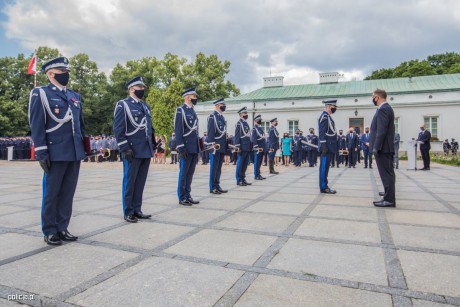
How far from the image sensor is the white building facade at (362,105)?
2872 centimetres

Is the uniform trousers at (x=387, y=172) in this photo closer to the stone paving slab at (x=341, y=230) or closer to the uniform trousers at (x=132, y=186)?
the stone paving slab at (x=341, y=230)

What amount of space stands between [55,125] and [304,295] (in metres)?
3.37

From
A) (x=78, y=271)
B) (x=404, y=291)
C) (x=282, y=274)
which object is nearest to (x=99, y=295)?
(x=78, y=271)

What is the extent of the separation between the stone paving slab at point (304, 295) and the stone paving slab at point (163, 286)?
251 mm

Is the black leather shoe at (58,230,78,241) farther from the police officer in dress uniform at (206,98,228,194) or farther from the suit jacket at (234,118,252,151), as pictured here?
the suit jacket at (234,118,252,151)

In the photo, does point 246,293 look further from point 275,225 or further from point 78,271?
point 275,225

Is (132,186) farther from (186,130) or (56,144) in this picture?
(186,130)

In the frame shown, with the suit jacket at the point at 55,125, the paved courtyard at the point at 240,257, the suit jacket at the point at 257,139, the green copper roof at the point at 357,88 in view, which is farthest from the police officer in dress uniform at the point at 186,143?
the green copper roof at the point at 357,88

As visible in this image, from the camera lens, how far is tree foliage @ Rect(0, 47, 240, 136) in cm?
4250

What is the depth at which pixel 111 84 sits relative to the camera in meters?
51.8

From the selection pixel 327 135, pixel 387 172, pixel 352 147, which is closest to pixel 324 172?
pixel 327 135

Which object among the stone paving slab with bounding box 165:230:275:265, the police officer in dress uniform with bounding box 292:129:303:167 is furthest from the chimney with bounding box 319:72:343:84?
the stone paving slab with bounding box 165:230:275:265

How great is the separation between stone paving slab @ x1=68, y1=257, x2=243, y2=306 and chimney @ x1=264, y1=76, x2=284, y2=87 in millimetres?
38191

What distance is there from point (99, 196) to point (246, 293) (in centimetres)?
595
